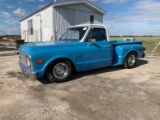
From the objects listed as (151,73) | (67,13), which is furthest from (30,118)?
(67,13)

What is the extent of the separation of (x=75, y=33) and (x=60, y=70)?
70.0 inches

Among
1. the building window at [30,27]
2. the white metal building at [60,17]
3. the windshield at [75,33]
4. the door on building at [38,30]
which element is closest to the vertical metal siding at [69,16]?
the white metal building at [60,17]

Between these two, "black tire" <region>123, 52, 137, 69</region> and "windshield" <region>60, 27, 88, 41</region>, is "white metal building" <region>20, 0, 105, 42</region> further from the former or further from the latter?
"black tire" <region>123, 52, 137, 69</region>

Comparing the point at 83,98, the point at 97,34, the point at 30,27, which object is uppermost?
the point at 30,27

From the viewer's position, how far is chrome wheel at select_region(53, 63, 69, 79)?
5025mm

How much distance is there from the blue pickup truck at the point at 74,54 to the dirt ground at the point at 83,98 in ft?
1.51

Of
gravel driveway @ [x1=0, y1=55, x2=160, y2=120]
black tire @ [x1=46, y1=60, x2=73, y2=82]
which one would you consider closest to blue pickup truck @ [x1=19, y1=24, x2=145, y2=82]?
black tire @ [x1=46, y1=60, x2=73, y2=82]

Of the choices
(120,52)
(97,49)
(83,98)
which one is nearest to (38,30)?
(120,52)

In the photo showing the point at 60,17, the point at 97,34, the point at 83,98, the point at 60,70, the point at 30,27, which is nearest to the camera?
the point at 83,98

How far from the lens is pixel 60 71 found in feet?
16.9

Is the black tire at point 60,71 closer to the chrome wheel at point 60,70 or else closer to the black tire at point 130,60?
the chrome wheel at point 60,70

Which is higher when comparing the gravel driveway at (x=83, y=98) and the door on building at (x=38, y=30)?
the door on building at (x=38, y=30)

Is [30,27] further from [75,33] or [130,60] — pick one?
[130,60]

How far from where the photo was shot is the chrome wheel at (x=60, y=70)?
503 centimetres
